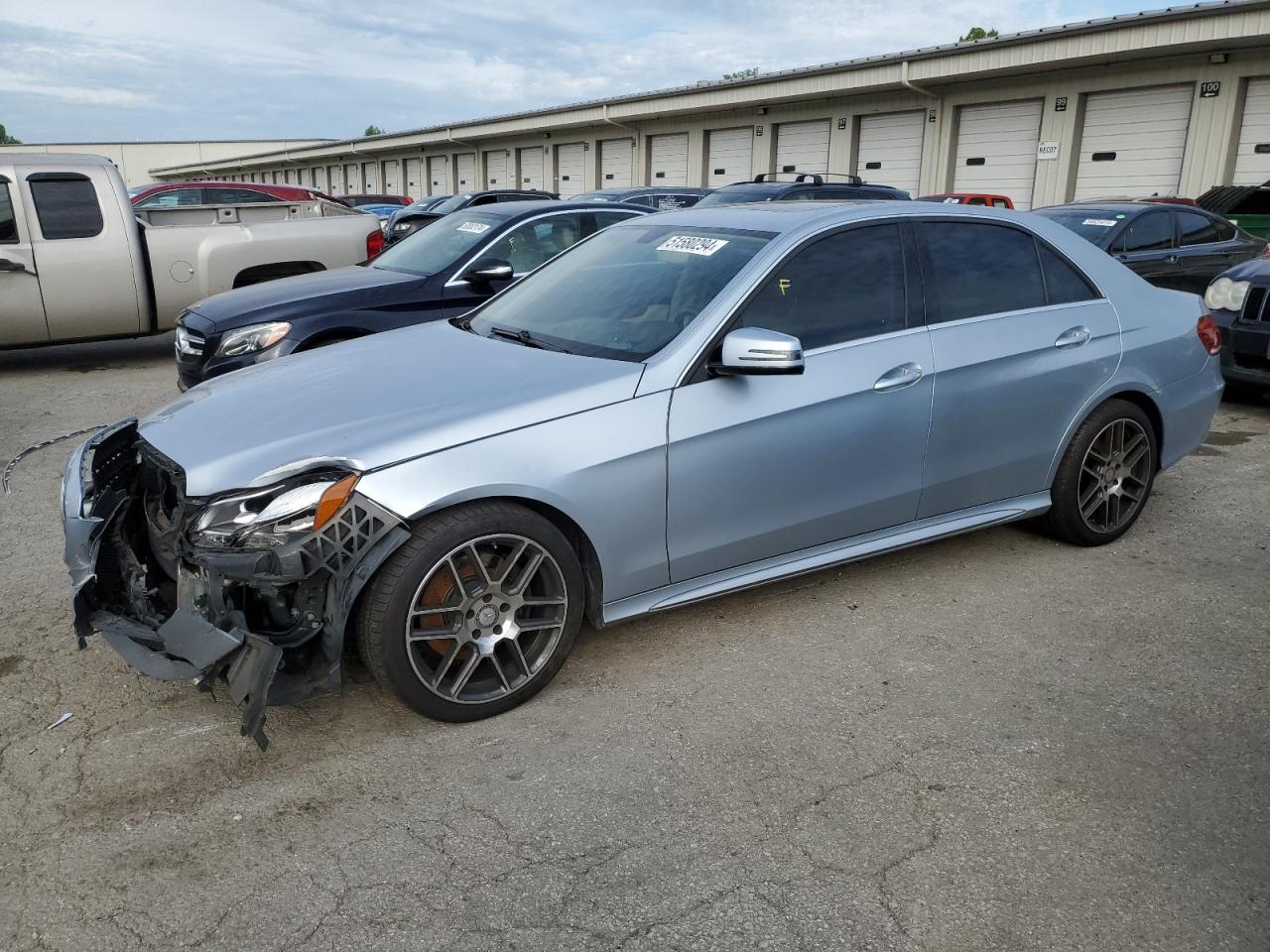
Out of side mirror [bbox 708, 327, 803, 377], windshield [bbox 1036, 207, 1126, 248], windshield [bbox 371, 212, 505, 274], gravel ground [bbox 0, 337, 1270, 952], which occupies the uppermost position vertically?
windshield [bbox 1036, 207, 1126, 248]

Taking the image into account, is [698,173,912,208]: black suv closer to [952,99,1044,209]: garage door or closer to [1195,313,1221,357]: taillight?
[1195,313,1221,357]: taillight

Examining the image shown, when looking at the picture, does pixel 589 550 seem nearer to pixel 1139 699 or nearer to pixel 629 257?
pixel 629 257

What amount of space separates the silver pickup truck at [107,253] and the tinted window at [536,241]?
294 cm

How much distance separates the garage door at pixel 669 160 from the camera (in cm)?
3003

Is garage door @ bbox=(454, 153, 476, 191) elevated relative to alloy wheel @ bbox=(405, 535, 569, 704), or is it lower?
elevated

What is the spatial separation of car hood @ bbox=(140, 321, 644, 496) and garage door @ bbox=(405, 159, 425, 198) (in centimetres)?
4476

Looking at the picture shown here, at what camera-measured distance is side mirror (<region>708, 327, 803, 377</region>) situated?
339 cm

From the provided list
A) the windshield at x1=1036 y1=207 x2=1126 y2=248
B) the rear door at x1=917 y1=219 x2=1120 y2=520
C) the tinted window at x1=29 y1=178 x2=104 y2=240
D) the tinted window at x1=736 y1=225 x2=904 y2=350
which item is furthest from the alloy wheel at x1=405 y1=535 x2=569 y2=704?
the windshield at x1=1036 y1=207 x2=1126 y2=248

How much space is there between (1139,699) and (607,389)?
2.13 m

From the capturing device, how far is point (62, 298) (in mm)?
9258

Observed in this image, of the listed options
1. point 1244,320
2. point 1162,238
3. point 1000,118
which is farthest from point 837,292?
point 1000,118

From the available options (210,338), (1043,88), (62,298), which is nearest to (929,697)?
(210,338)

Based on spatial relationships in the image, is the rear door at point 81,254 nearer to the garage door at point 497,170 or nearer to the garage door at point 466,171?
the garage door at point 497,170

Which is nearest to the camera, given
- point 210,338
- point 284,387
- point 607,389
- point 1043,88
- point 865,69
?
point 607,389
